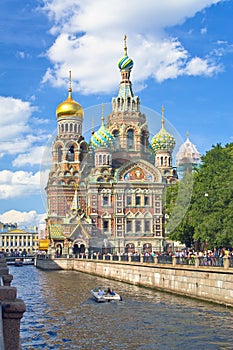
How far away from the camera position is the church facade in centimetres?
7044

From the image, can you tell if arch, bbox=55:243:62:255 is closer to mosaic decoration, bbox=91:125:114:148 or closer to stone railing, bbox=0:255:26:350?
mosaic decoration, bbox=91:125:114:148

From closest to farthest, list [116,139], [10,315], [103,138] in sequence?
[10,315] → [103,138] → [116,139]

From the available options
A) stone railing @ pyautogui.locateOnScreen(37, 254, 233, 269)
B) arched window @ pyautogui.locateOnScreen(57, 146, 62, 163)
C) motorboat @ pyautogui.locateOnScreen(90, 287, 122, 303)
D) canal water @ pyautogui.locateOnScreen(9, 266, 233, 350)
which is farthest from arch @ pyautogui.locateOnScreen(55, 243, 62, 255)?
motorboat @ pyautogui.locateOnScreen(90, 287, 122, 303)

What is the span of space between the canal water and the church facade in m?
39.5

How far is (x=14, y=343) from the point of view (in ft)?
24.8

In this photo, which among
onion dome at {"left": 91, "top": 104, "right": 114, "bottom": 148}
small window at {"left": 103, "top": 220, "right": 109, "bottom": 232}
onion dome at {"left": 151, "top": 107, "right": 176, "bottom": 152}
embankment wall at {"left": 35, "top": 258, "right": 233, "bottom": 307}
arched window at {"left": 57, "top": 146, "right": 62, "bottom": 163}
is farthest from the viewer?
arched window at {"left": 57, "top": 146, "right": 62, "bottom": 163}

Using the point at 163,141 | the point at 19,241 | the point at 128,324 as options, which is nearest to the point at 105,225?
the point at 163,141

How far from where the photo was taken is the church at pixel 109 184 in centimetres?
7044

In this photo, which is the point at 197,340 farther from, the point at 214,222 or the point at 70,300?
the point at 214,222

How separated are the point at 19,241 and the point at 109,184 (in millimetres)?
61950

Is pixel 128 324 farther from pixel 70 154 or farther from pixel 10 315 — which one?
pixel 70 154

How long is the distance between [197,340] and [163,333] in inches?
62.9

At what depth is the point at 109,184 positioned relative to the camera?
71375 mm

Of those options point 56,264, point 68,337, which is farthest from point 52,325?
point 56,264
